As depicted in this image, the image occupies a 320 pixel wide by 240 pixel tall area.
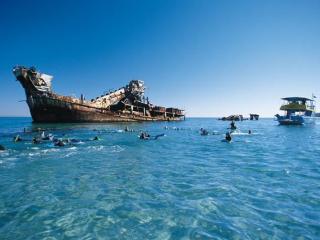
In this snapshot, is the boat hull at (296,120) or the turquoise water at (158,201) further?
the boat hull at (296,120)

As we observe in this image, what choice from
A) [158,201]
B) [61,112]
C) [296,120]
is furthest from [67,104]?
[296,120]

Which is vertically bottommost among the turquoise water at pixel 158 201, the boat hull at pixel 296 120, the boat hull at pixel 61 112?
the turquoise water at pixel 158 201

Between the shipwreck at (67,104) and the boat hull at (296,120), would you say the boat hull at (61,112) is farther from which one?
the boat hull at (296,120)

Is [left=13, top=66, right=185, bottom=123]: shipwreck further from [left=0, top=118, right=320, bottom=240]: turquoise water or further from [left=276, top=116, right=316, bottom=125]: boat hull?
[left=0, top=118, right=320, bottom=240]: turquoise water

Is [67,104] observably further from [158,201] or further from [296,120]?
[296,120]

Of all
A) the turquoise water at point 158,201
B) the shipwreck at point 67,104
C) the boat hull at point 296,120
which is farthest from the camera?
the boat hull at point 296,120

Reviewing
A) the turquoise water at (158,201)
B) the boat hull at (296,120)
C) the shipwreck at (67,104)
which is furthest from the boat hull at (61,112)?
the boat hull at (296,120)

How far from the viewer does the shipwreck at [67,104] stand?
191 feet

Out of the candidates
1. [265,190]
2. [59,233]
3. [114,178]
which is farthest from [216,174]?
[59,233]

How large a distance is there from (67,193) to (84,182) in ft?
6.27

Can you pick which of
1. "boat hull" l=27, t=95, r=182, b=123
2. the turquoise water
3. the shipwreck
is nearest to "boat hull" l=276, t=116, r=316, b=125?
the shipwreck

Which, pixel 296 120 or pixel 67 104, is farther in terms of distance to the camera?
pixel 296 120

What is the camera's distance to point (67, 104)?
6000cm

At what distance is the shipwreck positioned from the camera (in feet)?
191
